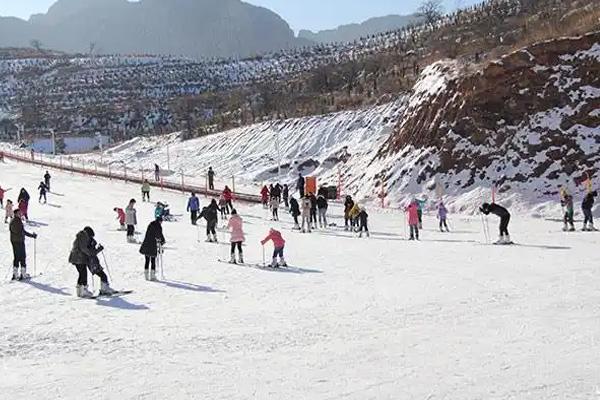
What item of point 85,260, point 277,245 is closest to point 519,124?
point 277,245

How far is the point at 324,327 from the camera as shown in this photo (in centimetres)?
1011

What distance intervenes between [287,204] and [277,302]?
19408 millimetres

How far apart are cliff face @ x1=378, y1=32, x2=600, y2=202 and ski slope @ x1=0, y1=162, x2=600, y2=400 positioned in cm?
811

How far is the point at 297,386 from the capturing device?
757 cm

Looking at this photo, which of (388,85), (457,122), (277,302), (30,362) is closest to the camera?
(30,362)

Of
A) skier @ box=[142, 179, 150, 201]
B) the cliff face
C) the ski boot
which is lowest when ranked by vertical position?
the ski boot

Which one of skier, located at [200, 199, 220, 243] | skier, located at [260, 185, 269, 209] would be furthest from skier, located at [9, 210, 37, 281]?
skier, located at [260, 185, 269, 209]

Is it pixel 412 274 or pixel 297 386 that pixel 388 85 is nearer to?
pixel 412 274

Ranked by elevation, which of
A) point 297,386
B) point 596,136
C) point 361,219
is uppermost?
point 596,136

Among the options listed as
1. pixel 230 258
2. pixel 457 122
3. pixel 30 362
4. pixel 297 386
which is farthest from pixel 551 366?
pixel 457 122

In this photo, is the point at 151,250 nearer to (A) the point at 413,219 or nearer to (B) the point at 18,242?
(B) the point at 18,242

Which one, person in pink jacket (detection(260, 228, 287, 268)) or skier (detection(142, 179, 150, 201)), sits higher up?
skier (detection(142, 179, 150, 201))

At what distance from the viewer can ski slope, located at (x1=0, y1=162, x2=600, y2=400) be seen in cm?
759

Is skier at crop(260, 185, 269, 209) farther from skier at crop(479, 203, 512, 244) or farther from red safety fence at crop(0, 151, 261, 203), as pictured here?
skier at crop(479, 203, 512, 244)
